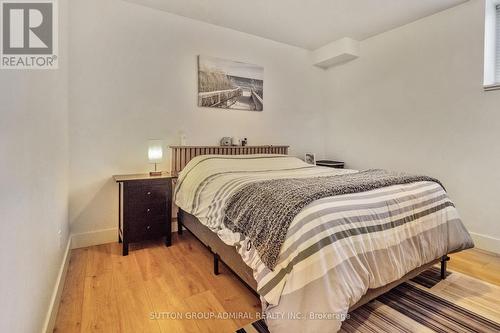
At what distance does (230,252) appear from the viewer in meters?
1.85

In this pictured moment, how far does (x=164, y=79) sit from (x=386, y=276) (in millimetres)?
2801

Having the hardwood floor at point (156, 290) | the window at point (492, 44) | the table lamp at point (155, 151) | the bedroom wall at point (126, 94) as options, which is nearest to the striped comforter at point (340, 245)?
the hardwood floor at point (156, 290)

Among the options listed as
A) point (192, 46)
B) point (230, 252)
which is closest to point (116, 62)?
point (192, 46)

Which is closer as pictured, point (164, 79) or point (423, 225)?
point (423, 225)

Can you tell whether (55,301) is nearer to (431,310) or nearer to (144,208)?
(144,208)

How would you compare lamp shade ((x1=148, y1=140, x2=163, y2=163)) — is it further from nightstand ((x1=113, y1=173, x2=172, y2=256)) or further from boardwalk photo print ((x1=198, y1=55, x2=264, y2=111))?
boardwalk photo print ((x1=198, y1=55, x2=264, y2=111))

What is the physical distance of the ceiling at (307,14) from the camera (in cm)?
281

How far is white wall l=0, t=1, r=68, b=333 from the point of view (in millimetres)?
825

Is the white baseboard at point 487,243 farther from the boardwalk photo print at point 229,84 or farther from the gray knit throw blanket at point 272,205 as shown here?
the boardwalk photo print at point 229,84

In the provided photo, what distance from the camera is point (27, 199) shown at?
1068 mm

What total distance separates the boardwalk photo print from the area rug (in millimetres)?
2537

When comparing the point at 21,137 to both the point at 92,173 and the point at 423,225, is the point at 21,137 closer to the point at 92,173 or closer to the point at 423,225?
the point at 92,173

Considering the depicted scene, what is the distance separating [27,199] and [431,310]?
2277 mm

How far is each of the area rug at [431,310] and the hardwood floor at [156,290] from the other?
0.24 m
